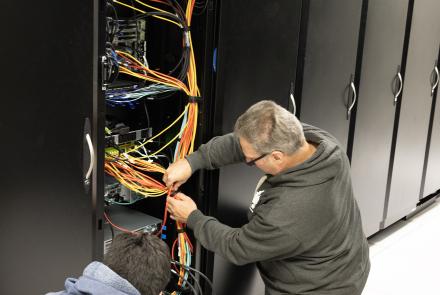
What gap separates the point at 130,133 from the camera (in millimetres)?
1773

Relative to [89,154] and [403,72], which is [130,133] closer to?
[89,154]

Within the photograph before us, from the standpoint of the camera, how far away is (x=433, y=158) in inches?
155

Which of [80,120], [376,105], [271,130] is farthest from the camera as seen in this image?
[376,105]

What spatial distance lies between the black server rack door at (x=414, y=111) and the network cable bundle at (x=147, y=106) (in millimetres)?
1908

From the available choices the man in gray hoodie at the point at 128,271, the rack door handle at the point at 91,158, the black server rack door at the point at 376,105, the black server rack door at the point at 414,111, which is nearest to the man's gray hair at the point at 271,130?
the rack door handle at the point at 91,158

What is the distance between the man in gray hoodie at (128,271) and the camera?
94 centimetres

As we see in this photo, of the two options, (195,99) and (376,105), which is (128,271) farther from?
(376,105)

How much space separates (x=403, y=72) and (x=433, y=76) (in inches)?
23.9

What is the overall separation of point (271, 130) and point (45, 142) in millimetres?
673

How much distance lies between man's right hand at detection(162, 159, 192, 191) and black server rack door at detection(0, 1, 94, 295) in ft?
1.20

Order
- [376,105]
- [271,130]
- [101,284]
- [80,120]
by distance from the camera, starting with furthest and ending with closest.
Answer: [376,105]
[271,130]
[80,120]
[101,284]

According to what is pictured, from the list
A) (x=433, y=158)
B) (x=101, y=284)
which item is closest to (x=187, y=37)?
(x=101, y=284)

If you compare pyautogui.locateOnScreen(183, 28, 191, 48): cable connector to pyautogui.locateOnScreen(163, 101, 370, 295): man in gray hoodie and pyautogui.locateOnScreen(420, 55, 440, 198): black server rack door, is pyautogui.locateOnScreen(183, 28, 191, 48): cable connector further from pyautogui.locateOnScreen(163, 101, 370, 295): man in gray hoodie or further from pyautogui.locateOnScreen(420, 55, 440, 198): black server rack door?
pyautogui.locateOnScreen(420, 55, 440, 198): black server rack door

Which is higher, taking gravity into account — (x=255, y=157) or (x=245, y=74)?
(x=245, y=74)
